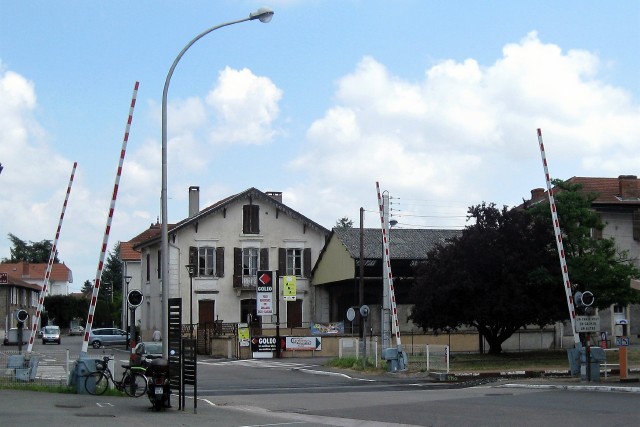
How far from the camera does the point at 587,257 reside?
39.1 m

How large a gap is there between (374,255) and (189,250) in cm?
1249

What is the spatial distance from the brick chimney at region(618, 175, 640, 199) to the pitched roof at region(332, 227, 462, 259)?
1089 cm

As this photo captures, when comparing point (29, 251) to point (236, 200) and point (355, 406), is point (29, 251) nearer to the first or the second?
point (236, 200)

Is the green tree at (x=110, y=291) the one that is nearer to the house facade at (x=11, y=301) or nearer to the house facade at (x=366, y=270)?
the house facade at (x=11, y=301)

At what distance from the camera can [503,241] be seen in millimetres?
Result: 40188

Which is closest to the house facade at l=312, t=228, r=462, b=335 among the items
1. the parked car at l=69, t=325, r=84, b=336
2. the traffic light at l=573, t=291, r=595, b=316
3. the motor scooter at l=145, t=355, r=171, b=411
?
the traffic light at l=573, t=291, r=595, b=316

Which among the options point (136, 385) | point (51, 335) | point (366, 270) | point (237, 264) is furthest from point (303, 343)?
point (51, 335)

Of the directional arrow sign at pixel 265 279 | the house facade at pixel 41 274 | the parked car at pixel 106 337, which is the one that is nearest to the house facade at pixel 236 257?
the parked car at pixel 106 337

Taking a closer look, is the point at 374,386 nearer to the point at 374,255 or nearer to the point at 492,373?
the point at 492,373

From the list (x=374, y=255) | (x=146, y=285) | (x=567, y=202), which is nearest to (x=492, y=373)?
(x=567, y=202)

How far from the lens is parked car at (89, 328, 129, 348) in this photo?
69894mm

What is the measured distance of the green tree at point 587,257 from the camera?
39188 mm

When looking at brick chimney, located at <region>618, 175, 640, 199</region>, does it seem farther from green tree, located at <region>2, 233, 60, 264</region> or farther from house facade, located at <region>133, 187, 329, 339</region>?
green tree, located at <region>2, 233, 60, 264</region>

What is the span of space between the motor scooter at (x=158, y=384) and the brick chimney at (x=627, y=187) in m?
42.8
